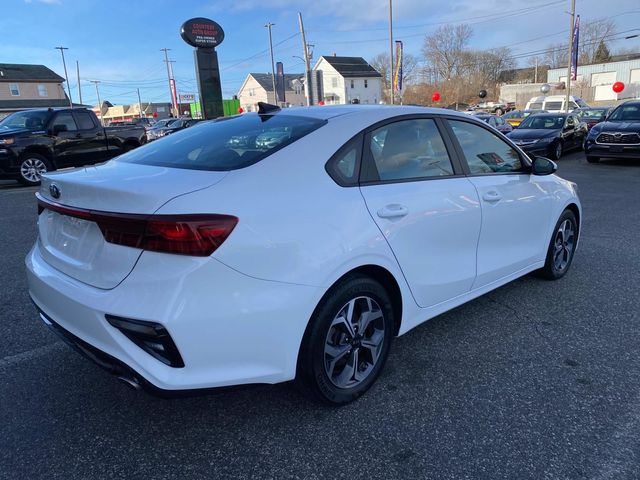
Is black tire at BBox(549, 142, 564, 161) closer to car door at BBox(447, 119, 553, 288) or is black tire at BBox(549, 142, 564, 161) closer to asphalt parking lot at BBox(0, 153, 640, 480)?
car door at BBox(447, 119, 553, 288)

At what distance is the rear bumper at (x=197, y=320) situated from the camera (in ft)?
6.44

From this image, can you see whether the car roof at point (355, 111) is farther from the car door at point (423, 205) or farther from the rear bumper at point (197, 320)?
the rear bumper at point (197, 320)

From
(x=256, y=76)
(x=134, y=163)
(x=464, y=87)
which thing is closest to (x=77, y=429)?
(x=134, y=163)

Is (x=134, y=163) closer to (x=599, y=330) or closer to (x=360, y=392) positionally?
(x=360, y=392)

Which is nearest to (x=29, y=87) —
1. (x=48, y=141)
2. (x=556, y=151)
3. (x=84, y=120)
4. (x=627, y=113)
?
(x=84, y=120)

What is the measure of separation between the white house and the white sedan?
7197cm

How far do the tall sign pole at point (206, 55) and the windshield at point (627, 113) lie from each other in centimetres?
1388

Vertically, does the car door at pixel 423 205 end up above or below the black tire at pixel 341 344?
above

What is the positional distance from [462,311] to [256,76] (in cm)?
8285

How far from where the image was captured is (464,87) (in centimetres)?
7256

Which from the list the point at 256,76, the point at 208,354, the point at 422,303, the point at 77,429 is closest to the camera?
the point at 208,354

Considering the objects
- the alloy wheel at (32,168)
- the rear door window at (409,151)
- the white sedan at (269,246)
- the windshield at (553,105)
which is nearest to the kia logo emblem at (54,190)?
the white sedan at (269,246)

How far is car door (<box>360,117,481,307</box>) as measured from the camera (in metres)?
2.67

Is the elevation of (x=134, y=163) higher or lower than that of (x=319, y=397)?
higher
